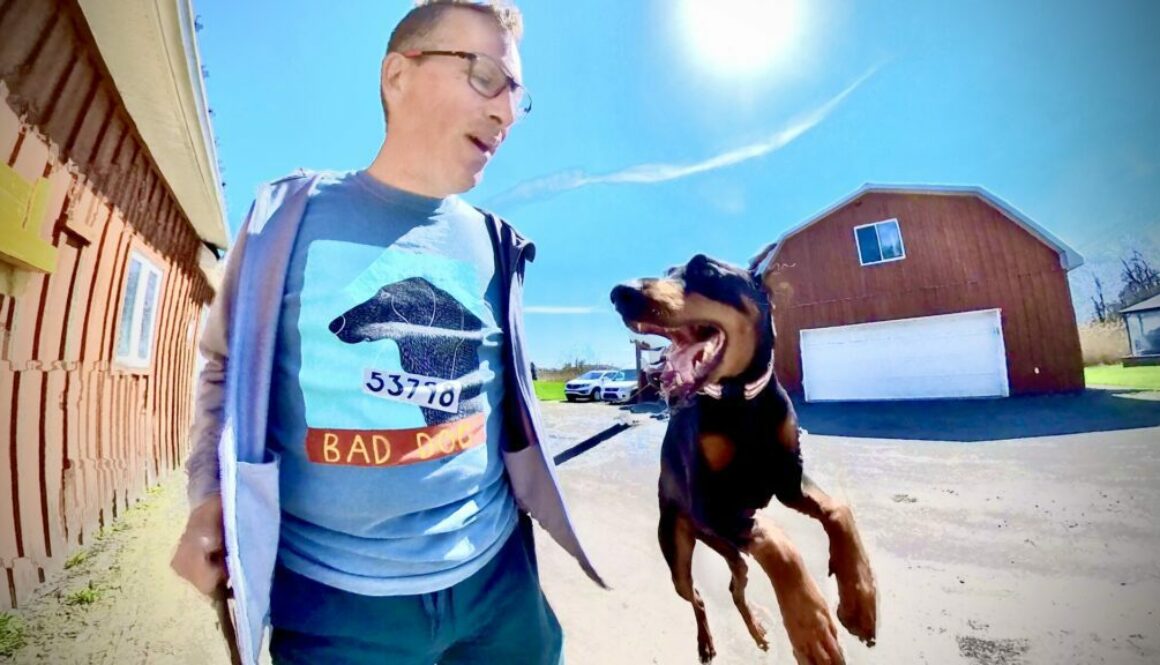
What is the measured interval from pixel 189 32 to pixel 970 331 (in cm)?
267

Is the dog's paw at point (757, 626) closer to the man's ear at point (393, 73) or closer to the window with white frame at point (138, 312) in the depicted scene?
the man's ear at point (393, 73)

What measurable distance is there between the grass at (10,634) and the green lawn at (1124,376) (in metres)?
3.09

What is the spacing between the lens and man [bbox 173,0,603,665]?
0.86 m

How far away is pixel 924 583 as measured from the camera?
3.72ft

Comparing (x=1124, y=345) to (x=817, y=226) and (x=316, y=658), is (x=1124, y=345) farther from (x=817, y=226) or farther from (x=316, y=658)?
(x=316, y=658)

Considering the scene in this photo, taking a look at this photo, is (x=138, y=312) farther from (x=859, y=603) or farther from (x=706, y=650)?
(x=859, y=603)

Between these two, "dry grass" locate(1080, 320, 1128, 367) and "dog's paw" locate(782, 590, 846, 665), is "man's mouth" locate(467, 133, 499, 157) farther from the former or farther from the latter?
"dry grass" locate(1080, 320, 1128, 367)

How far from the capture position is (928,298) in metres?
1.37

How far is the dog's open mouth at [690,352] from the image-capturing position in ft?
3.59

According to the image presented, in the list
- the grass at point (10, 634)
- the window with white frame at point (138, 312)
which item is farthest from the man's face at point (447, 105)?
the grass at point (10, 634)

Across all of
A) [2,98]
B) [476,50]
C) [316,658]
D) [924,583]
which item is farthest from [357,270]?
[924,583]

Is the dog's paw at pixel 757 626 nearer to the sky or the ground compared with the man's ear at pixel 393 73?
nearer to the ground

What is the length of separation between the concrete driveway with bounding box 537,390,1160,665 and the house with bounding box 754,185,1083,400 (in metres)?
0.12

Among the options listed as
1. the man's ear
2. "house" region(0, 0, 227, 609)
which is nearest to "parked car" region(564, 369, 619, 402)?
the man's ear
